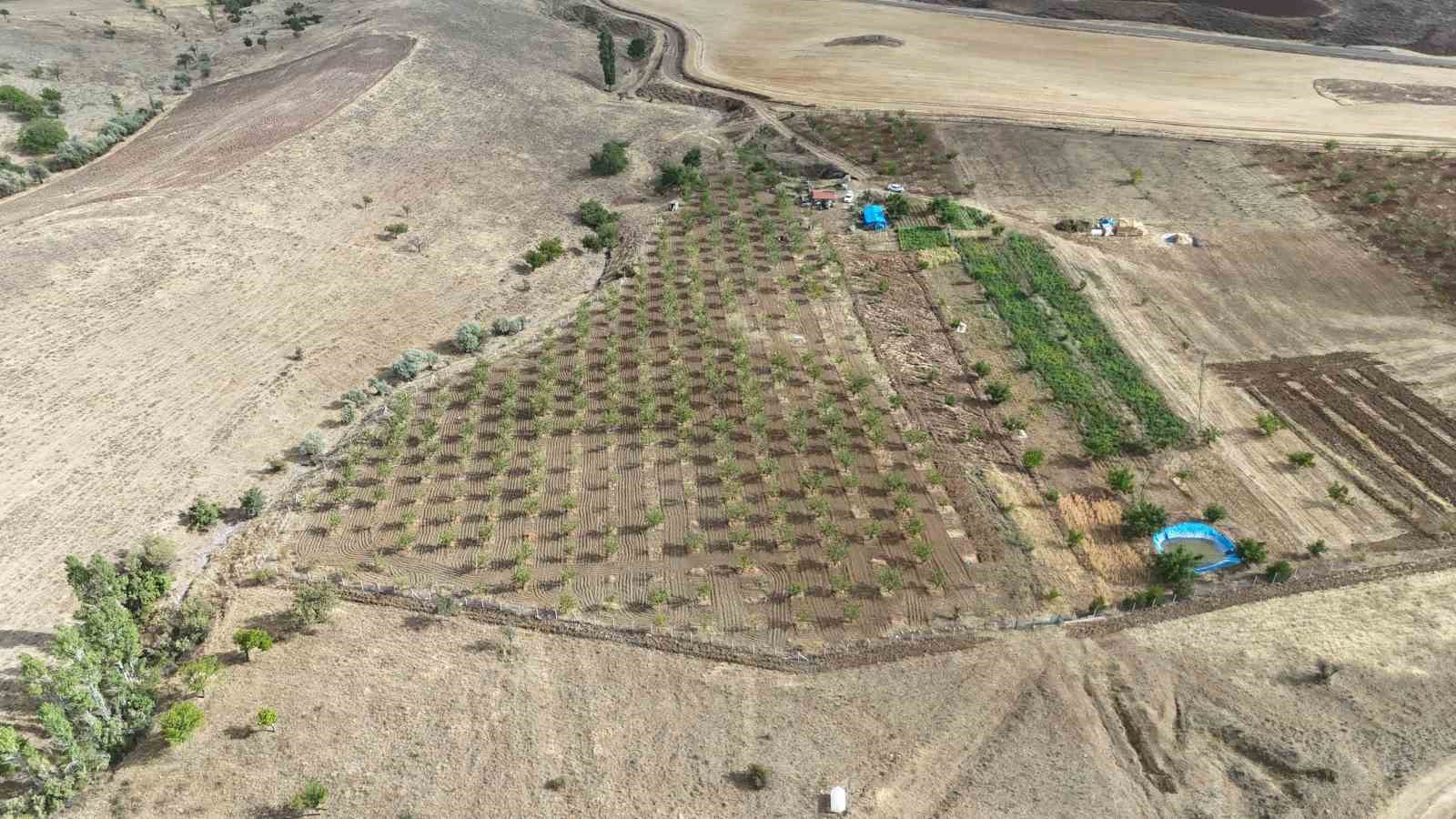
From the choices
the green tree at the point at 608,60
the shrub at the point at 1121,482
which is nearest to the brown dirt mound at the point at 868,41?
the green tree at the point at 608,60

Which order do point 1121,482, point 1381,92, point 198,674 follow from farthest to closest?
point 1381,92
point 1121,482
point 198,674

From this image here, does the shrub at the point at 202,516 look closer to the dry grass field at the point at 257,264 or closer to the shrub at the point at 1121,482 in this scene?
the dry grass field at the point at 257,264

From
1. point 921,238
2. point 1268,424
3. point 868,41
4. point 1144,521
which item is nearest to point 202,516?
point 1144,521

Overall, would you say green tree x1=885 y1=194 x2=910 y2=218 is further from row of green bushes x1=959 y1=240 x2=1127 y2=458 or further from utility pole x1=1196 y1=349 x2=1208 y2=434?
utility pole x1=1196 y1=349 x2=1208 y2=434

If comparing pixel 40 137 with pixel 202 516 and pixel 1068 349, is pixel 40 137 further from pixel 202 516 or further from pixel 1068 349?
pixel 1068 349

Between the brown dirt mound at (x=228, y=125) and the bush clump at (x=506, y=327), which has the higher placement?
the brown dirt mound at (x=228, y=125)

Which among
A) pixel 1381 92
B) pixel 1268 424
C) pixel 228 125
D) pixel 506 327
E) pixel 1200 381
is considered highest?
pixel 1381 92

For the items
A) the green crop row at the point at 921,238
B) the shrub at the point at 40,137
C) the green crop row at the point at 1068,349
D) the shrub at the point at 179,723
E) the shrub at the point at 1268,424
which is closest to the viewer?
the shrub at the point at 179,723
